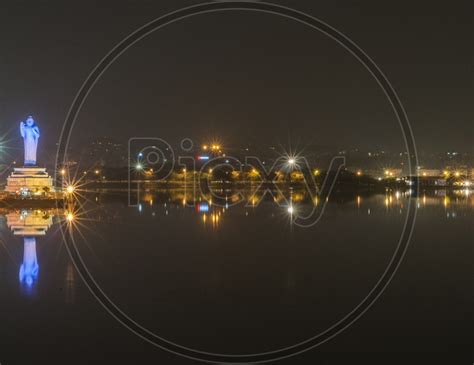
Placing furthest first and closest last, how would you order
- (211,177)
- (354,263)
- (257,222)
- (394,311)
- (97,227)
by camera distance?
(211,177)
(257,222)
(97,227)
(354,263)
(394,311)

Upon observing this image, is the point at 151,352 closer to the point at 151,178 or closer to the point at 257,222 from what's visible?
the point at 257,222

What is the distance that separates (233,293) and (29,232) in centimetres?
857

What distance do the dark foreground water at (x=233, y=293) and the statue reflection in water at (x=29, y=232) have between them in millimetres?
48

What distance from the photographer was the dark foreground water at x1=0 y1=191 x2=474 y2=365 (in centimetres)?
583

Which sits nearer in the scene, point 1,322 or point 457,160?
point 1,322

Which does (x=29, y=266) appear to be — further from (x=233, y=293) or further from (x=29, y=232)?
(x=29, y=232)

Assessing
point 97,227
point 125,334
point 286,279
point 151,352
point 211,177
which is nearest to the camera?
point 151,352

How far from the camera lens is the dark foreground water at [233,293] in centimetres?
583

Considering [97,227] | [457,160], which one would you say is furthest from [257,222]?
[457,160]

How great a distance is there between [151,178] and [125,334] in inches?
2473

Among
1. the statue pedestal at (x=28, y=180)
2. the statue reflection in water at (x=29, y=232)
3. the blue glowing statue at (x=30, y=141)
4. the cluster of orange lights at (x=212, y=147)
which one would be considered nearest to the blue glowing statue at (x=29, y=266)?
the statue reflection in water at (x=29, y=232)

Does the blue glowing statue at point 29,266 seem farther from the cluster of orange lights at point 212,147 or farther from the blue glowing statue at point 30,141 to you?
the cluster of orange lights at point 212,147

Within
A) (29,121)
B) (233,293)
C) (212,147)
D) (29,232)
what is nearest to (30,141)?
(29,121)

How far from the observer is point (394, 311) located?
718 cm
